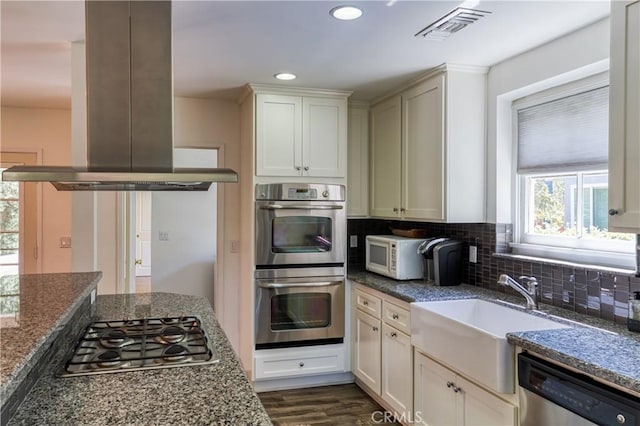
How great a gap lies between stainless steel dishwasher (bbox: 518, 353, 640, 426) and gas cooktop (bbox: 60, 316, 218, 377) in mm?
1227

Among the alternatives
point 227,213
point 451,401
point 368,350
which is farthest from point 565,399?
point 227,213

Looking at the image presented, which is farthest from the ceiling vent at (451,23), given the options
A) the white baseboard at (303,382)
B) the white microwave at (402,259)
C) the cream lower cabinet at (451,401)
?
the white baseboard at (303,382)

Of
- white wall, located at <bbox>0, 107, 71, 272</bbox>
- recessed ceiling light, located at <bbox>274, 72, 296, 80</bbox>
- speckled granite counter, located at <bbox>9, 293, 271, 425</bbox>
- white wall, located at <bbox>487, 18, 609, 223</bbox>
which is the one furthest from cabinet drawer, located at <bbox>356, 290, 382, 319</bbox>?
white wall, located at <bbox>0, 107, 71, 272</bbox>

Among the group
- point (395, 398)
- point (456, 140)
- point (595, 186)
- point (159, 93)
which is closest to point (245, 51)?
point (159, 93)

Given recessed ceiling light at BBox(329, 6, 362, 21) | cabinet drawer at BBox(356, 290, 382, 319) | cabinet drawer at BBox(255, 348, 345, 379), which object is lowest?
cabinet drawer at BBox(255, 348, 345, 379)

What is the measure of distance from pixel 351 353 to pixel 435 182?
1.54 meters

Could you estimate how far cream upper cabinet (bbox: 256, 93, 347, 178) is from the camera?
3.54m

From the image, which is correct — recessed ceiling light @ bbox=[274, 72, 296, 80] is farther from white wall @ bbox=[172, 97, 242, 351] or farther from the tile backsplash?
the tile backsplash

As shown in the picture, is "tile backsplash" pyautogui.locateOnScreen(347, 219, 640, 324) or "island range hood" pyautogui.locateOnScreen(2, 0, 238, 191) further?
"tile backsplash" pyautogui.locateOnScreen(347, 219, 640, 324)

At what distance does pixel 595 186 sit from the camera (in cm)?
251

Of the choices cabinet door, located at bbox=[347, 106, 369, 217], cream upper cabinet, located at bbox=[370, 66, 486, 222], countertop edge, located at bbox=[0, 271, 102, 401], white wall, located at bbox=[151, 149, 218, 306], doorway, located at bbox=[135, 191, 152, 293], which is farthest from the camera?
doorway, located at bbox=[135, 191, 152, 293]

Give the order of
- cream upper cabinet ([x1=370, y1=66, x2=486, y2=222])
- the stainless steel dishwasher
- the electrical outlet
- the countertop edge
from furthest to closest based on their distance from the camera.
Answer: the electrical outlet → cream upper cabinet ([x1=370, y1=66, x2=486, y2=222]) → the stainless steel dishwasher → the countertop edge

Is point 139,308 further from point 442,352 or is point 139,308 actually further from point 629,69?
point 629,69

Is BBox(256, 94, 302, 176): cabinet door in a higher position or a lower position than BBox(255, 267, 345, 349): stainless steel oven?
higher
